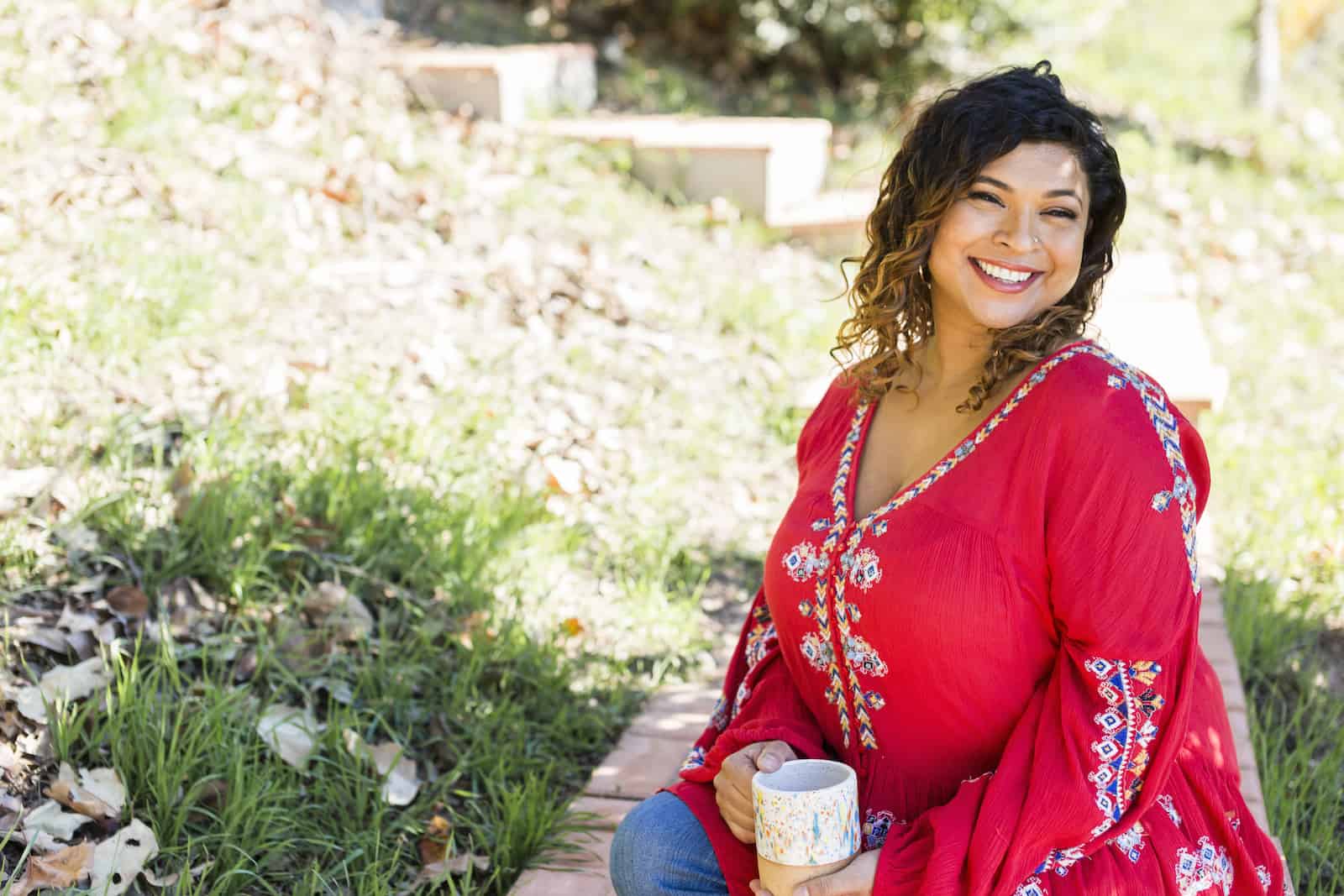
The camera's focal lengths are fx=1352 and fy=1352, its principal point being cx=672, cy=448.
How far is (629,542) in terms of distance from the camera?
3.56 m

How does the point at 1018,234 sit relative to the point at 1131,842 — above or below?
above

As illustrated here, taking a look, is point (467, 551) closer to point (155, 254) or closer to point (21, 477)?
point (21, 477)

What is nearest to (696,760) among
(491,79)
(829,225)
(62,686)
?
(62,686)

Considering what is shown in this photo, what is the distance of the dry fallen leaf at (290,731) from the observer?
252cm

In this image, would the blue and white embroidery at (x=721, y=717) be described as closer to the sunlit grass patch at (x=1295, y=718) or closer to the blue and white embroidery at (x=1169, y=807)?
the blue and white embroidery at (x=1169, y=807)

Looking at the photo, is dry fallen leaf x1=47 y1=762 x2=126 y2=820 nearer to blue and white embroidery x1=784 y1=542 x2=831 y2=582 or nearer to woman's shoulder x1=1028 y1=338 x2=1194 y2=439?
blue and white embroidery x1=784 y1=542 x2=831 y2=582

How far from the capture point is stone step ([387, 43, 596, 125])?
5926mm

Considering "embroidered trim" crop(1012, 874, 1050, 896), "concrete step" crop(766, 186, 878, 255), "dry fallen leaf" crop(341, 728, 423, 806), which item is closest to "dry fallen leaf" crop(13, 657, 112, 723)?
"dry fallen leaf" crop(341, 728, 423, 806)

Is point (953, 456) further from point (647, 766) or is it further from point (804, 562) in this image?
point (647, 766)

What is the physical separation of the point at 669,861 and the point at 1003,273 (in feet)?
3.30

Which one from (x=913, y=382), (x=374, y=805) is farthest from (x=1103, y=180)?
(x=374, y=805)

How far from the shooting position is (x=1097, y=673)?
176cm

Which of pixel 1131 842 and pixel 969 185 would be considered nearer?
pixel 1131 842

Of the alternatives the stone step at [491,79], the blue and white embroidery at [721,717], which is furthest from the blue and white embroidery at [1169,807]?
the stone step at [491,79]
